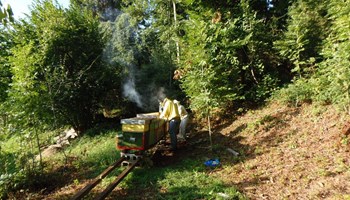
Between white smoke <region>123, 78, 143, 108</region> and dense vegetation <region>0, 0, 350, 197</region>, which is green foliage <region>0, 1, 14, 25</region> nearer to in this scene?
dense vegetation <region>0, 0, 350, 197</region>

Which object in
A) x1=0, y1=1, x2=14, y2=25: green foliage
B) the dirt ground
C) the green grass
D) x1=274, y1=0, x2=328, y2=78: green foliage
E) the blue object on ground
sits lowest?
the green grass

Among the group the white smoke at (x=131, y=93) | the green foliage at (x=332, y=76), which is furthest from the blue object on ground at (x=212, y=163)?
the white smoke at (x=131, y=93)

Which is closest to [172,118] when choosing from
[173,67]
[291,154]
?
[291,154]

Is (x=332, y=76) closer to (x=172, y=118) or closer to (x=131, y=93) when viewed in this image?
(x=172, y=118)

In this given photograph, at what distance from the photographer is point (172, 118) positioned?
8.28 m

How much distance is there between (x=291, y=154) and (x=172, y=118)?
3704 mm

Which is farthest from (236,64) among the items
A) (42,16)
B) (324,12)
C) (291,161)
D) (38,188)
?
(42,16)

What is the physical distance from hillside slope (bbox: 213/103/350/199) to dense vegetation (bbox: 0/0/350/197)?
0.87 m

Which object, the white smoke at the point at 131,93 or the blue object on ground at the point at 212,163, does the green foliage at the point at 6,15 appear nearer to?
the blue object on ground at the point at 212,163

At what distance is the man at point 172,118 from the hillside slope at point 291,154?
1.68 m

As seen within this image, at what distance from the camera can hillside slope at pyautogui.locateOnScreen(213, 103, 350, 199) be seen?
4.94 meters

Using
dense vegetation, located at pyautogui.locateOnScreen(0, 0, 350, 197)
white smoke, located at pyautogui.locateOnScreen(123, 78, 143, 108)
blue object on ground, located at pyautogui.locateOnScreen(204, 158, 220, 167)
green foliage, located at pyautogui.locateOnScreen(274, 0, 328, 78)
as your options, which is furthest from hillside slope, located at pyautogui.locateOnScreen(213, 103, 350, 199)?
white smoke, located at pyautogui.locateOnScreen(123, 78, 143, 108)

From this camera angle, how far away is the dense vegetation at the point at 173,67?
722 centimetres

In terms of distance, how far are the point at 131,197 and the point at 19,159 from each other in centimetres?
348
